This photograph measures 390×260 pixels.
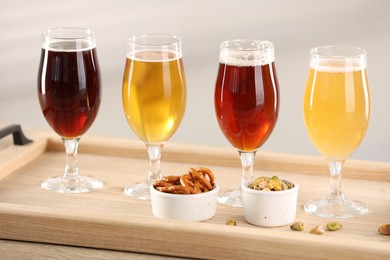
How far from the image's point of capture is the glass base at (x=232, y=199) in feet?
6.17

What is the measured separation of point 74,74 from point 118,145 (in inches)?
14.6

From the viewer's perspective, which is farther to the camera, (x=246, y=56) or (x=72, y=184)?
(x=72, y=184)

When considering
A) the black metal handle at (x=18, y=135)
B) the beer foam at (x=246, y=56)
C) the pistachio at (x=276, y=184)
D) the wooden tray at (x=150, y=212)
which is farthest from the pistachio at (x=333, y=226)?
the black metal handle at (x=18, y=135)

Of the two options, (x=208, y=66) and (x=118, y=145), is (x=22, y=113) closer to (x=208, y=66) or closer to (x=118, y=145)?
(x=208, y=66)

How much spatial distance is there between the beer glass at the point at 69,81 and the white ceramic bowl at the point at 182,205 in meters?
0.28

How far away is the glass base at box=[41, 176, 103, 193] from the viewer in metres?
1.99

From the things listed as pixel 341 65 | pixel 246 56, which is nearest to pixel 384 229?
pixel 341 65

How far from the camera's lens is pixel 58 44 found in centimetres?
193

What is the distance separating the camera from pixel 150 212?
1843 millimetres

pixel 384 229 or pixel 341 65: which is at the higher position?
pixel 341 65

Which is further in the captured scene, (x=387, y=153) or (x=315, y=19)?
(x=315, y=19)

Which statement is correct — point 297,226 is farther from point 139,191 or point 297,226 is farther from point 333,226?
point 139,191

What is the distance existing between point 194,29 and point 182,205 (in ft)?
10.4

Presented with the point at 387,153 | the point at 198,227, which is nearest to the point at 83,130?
the point at 198,227
